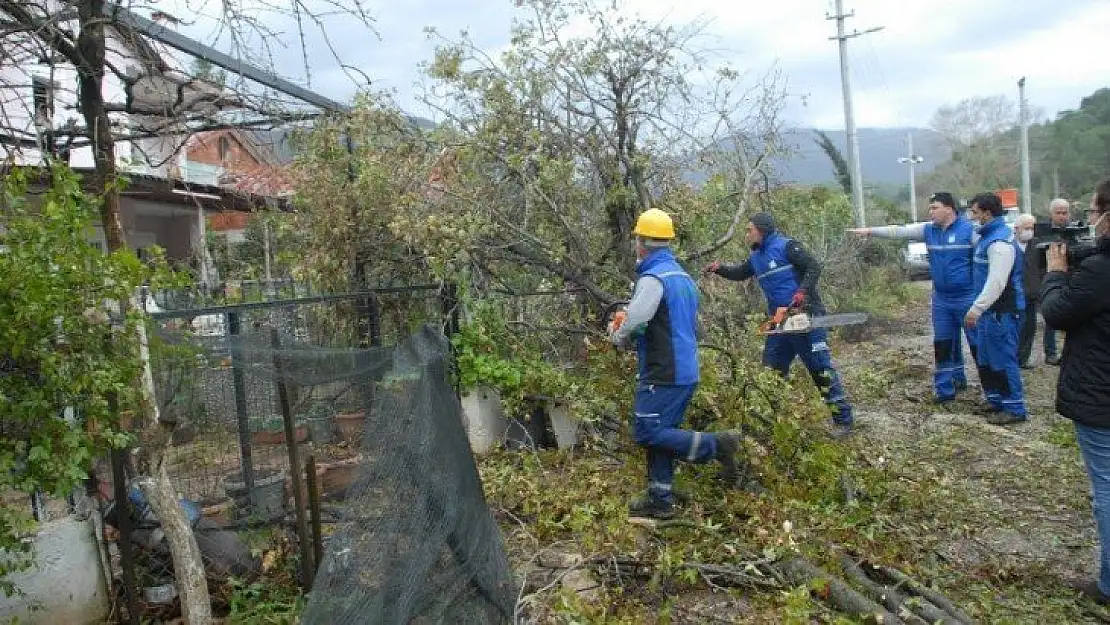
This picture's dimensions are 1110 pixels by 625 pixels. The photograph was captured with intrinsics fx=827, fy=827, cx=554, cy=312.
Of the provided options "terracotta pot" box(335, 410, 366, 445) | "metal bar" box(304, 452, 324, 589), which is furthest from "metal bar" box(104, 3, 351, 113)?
"metal bar" box(304, 452, 324, 589)

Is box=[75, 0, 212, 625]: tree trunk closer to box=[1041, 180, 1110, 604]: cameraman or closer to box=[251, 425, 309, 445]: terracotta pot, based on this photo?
box=[251, 425, 309, 445]: terracotta pot

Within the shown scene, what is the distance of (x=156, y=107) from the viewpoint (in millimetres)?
5352

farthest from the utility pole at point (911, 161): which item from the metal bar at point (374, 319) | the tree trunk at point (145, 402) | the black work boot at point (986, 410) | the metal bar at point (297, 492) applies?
the tree trunk at point (145, 402)

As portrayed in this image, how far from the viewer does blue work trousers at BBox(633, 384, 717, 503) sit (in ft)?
14.9

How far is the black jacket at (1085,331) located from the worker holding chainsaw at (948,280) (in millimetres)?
2899

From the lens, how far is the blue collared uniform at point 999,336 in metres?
6.40

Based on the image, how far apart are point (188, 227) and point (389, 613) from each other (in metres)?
16.0

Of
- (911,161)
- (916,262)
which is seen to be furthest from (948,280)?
(911,161)

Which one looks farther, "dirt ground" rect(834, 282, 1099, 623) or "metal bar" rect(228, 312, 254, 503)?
"metal bar" rect(228, 312, 254, 503)

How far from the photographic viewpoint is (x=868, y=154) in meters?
28.8

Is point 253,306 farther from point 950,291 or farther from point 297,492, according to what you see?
point 950,291

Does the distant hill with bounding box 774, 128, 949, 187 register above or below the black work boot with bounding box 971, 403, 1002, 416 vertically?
above

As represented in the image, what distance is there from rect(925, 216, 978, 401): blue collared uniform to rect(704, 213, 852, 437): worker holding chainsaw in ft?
4.38

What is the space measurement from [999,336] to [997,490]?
5.79 ft
